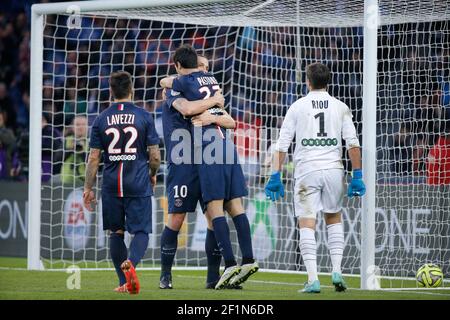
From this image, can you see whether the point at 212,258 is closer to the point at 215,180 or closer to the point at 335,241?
the point at 215,180

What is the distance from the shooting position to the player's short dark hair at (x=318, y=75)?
855 cm

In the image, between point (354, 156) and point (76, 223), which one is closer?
point (354, 156)

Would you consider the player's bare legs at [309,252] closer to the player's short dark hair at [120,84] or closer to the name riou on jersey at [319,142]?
the name riou on jersey at [319,142]

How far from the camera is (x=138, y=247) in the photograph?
27.8 ft

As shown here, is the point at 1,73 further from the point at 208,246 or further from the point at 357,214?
the point at 208,246

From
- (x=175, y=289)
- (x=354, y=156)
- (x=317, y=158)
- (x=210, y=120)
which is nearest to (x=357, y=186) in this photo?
(x=354, y=156)

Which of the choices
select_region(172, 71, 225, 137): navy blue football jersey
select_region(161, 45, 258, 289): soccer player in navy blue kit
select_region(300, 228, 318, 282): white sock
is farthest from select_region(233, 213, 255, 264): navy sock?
select_region(172, 71, 225, 137): navy blue football jersey

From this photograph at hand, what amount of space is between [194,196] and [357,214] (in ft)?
12.1

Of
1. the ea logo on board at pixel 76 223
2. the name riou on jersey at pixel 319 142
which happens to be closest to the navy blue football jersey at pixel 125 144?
the name riou on jersey at pixel 319 142

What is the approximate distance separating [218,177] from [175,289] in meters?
1.09

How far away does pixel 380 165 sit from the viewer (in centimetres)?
1129

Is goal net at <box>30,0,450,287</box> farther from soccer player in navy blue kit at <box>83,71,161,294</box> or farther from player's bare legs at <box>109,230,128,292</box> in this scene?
player's bare legs at <box>109,230,128,292</box>

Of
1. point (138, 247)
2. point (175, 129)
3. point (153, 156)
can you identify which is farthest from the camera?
point (175, 129)

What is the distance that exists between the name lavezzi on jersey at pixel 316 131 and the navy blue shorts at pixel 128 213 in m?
1.21
